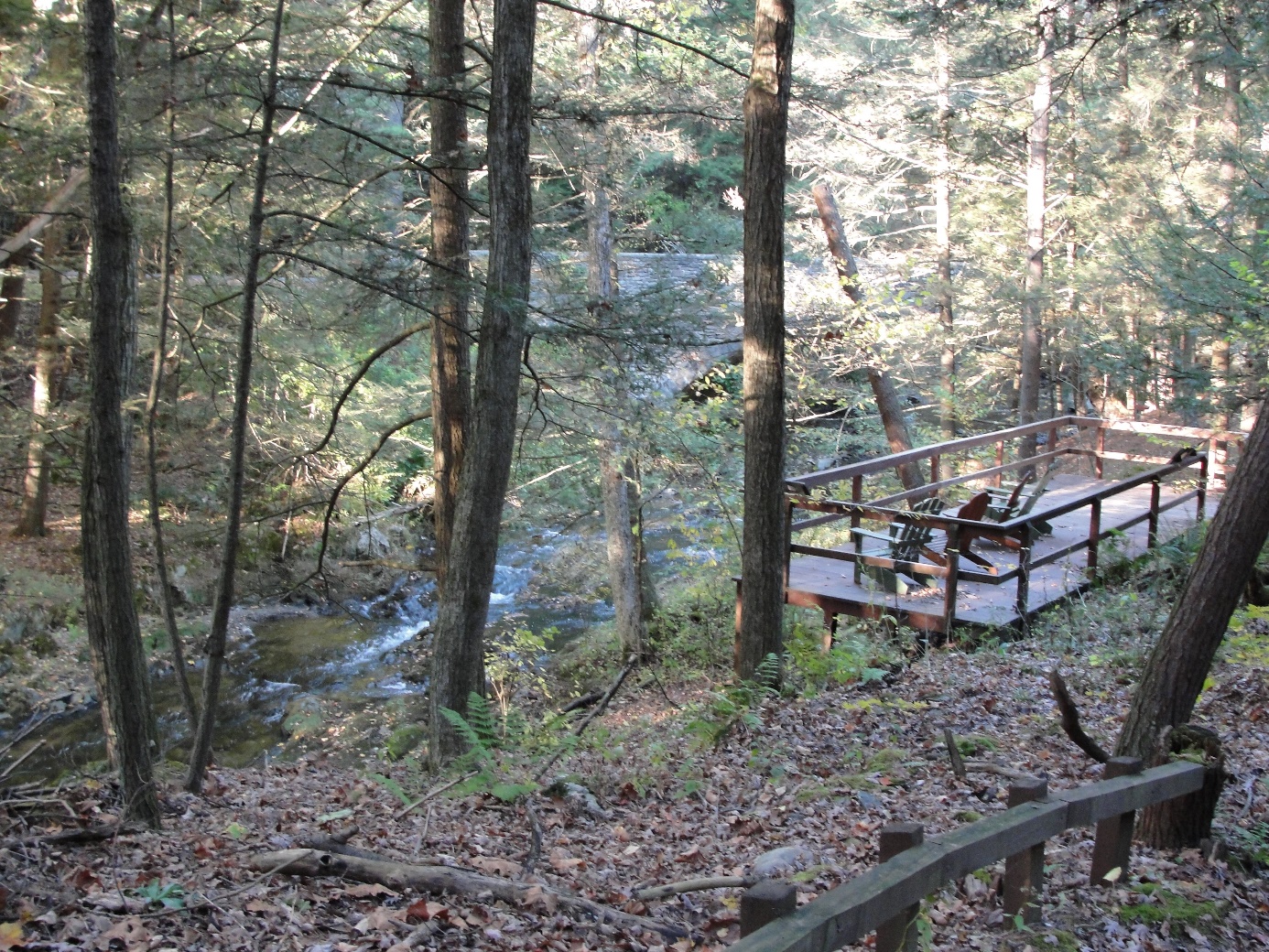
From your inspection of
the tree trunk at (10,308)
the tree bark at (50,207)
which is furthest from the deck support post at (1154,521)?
the tree trunk at (10,308)

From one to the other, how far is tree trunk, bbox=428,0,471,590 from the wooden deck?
154 inches

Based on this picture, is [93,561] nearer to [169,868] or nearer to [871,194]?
[169,868]

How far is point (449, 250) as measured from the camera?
28.7 feet

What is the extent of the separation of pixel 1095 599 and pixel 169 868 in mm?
9122

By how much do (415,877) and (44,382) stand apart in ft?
39.8

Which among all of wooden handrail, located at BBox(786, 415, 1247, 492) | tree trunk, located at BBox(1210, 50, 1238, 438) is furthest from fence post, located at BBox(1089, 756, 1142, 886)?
tree trunk, located at BBox(1210, 50, 1238, 438)

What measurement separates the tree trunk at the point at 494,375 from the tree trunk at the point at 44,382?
7.91 meters

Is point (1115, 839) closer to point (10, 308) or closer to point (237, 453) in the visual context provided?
point (237, 453)

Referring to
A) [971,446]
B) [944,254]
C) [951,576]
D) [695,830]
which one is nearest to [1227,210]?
[971,446]

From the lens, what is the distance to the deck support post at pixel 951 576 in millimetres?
8812

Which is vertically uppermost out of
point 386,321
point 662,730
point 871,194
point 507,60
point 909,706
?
→ point 871,194

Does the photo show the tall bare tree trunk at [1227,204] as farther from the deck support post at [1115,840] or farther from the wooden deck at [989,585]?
the deck support post at [1115,840]

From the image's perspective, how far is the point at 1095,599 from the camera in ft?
33.0

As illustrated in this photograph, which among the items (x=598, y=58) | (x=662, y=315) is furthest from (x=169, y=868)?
(x=598, y=58)
